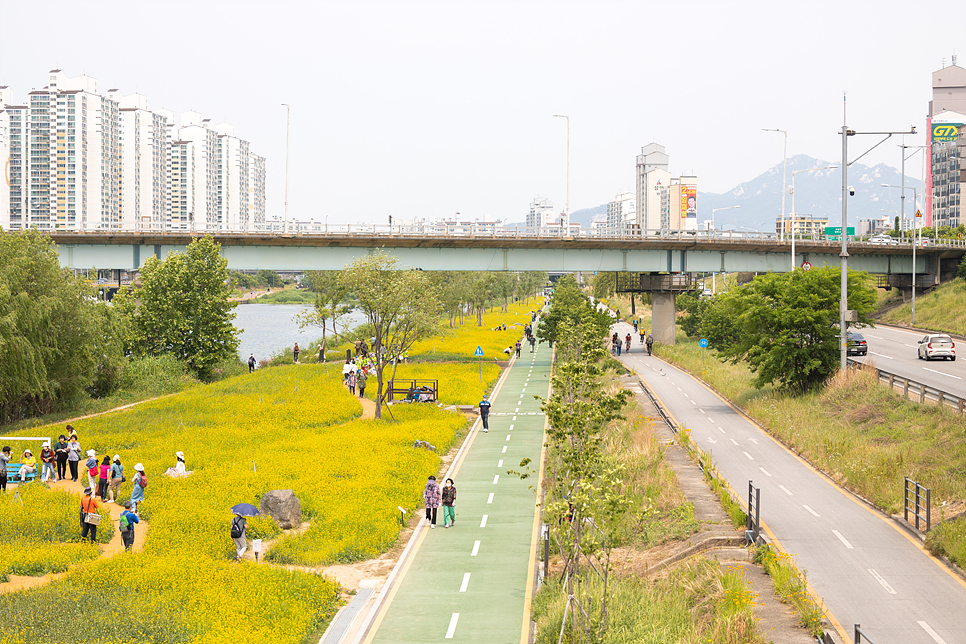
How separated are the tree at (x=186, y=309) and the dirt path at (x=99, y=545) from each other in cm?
2873

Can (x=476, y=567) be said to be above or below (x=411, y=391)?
below

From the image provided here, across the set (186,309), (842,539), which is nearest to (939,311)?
(842,539)

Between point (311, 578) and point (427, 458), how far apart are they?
1357cm

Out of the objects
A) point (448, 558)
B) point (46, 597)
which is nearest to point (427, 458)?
point (448, 558)

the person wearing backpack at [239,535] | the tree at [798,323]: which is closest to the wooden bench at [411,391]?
the tree at [798,323]

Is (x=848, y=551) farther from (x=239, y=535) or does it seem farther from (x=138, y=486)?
(x=138, y=486)

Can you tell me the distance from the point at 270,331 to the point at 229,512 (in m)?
93.9

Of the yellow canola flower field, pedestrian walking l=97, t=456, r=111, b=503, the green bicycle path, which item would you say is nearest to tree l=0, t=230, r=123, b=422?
the yellow canola flower field

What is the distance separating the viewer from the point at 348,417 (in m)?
42.7

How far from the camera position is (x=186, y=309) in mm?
56875

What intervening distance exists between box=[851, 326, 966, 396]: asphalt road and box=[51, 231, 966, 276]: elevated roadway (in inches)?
312

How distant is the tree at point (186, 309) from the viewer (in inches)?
2215

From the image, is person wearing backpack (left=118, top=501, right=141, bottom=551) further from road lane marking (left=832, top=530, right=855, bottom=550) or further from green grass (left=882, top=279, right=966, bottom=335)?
green grass (left=882, top=279, right=966, bottom=335)

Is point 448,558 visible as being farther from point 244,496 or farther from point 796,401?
point 796,401
